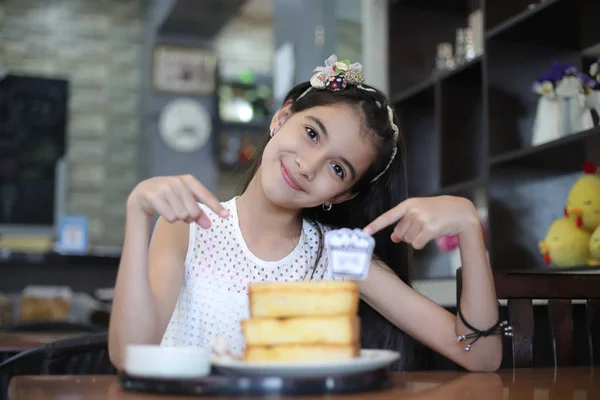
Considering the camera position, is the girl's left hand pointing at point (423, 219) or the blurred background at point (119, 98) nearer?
the girl's left hand pointing at point (423, 219)

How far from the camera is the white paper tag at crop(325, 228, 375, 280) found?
93cm

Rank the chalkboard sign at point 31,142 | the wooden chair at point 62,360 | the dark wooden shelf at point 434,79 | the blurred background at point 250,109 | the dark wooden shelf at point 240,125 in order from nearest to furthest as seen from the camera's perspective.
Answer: the wooden chair at point 62,360 → the blurred background at point 250,109 → the dark wooden shelf at point 434,79 → the chalkboard sign at point 31,142 → the dark wooden shelf at point 240,125

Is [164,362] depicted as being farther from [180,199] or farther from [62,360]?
[62,360]

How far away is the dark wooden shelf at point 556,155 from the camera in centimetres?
250

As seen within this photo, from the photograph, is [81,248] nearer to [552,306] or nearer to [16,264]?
[16,264]

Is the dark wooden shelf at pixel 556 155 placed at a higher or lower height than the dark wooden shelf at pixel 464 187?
higher

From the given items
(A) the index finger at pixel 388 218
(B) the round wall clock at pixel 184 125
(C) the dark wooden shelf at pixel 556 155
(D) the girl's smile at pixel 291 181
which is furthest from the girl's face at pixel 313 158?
(B) the round wall clock at pixel 184 125

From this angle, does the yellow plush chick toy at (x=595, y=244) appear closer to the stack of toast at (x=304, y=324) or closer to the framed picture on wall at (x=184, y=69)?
the stack of toast at (x=304, y=324)

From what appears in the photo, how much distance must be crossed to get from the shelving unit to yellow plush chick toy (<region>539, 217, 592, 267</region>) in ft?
0.86

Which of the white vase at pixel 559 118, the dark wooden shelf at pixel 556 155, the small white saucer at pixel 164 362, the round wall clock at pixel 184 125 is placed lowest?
the small white saucer at pixel 164 362

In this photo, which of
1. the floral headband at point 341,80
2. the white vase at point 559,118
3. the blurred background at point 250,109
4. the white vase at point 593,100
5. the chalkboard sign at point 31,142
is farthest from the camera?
the chalkboard sign at point 31,142

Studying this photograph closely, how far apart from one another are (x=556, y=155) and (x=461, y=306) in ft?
4.99

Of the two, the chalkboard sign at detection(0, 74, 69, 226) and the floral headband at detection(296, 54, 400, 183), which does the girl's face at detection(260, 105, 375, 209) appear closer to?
the floral headband at detection(296, 54, 400, 183)

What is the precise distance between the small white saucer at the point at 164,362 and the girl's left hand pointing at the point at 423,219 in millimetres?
384
